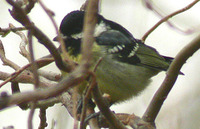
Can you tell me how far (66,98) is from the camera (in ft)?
8.50

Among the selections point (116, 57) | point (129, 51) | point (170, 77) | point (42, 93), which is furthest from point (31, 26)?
point (129, 51)

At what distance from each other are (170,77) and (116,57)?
1.19 m

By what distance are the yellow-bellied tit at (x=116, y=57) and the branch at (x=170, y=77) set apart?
29.9 inches

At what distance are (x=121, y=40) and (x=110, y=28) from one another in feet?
0.53

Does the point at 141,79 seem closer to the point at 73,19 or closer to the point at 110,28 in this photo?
the point at 110,28

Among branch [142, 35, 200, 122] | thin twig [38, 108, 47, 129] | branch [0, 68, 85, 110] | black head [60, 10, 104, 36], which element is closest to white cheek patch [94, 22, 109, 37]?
black head [60, 10, 104, 36]

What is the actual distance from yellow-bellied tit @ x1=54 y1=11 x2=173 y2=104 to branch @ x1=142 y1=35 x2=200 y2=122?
76 cm

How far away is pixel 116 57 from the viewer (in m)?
3.02

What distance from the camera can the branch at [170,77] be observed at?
161cm

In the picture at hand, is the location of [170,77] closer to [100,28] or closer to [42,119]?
[42,119]

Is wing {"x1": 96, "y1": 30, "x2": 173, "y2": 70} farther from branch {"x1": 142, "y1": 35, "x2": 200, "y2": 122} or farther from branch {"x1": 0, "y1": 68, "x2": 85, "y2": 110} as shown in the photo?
branch {"x1": 0, "y1": 68, "x2": 85, "y2": 110}

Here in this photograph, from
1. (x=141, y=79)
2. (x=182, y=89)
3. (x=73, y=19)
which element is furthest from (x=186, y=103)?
(x=73, y=19)

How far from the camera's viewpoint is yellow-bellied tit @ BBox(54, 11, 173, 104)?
284cm

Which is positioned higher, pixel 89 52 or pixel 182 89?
pixel 89 52
